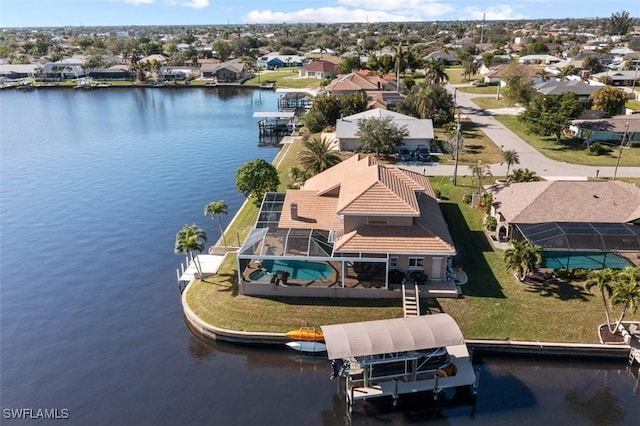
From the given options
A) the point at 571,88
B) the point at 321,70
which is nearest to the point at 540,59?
the point at 321,70

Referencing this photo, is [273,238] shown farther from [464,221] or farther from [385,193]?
[464,221]

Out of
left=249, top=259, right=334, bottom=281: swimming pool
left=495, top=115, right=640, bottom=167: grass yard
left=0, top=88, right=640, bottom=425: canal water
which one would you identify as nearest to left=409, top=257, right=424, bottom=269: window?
left=249, top=259, right=334, bottom=281: swimming pool

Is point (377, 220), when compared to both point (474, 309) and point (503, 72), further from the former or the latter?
point (503, 72)

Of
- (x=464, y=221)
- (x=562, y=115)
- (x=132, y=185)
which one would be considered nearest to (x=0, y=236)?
(x=132, y=185)

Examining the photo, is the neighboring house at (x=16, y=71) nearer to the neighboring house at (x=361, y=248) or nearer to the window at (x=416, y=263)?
the neighboring house at (x=361, y=248)

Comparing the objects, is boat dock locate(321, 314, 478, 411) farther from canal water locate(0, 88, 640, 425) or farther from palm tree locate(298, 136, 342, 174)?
palm tree locate(298, 136, 342, 174)
